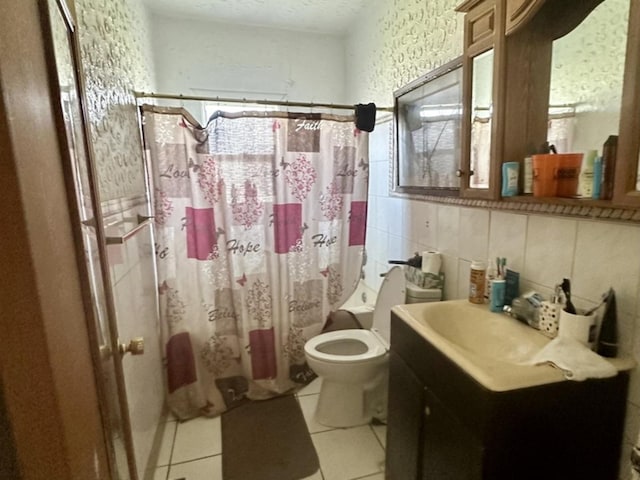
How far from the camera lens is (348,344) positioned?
6.63ft

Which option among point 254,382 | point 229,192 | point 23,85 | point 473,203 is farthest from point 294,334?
point 23,85

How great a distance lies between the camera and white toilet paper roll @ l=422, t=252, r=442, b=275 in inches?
65.7

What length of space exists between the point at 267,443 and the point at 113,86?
185 centimetres

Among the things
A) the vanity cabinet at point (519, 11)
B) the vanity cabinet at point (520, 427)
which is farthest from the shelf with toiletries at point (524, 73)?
the vanity cabinet at point (520, 427)

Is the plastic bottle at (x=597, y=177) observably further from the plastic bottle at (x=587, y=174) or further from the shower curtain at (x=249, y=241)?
the shower curtain at (x=249, y=241)

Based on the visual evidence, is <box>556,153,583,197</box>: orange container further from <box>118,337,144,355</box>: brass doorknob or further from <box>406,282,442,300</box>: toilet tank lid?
<box>118,337,144,355</box>: brass doorknob

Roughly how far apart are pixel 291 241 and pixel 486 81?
1.28m

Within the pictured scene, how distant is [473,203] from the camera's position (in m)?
1.46

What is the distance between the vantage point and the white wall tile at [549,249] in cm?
106

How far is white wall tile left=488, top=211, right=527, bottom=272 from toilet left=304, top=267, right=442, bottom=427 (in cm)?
51

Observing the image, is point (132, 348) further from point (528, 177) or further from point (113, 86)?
point (528, 177)

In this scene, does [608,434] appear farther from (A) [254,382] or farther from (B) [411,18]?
(B) [411,18]

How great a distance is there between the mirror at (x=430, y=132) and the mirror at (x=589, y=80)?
0.41 m

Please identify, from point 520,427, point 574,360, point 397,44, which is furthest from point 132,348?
point 397,44
